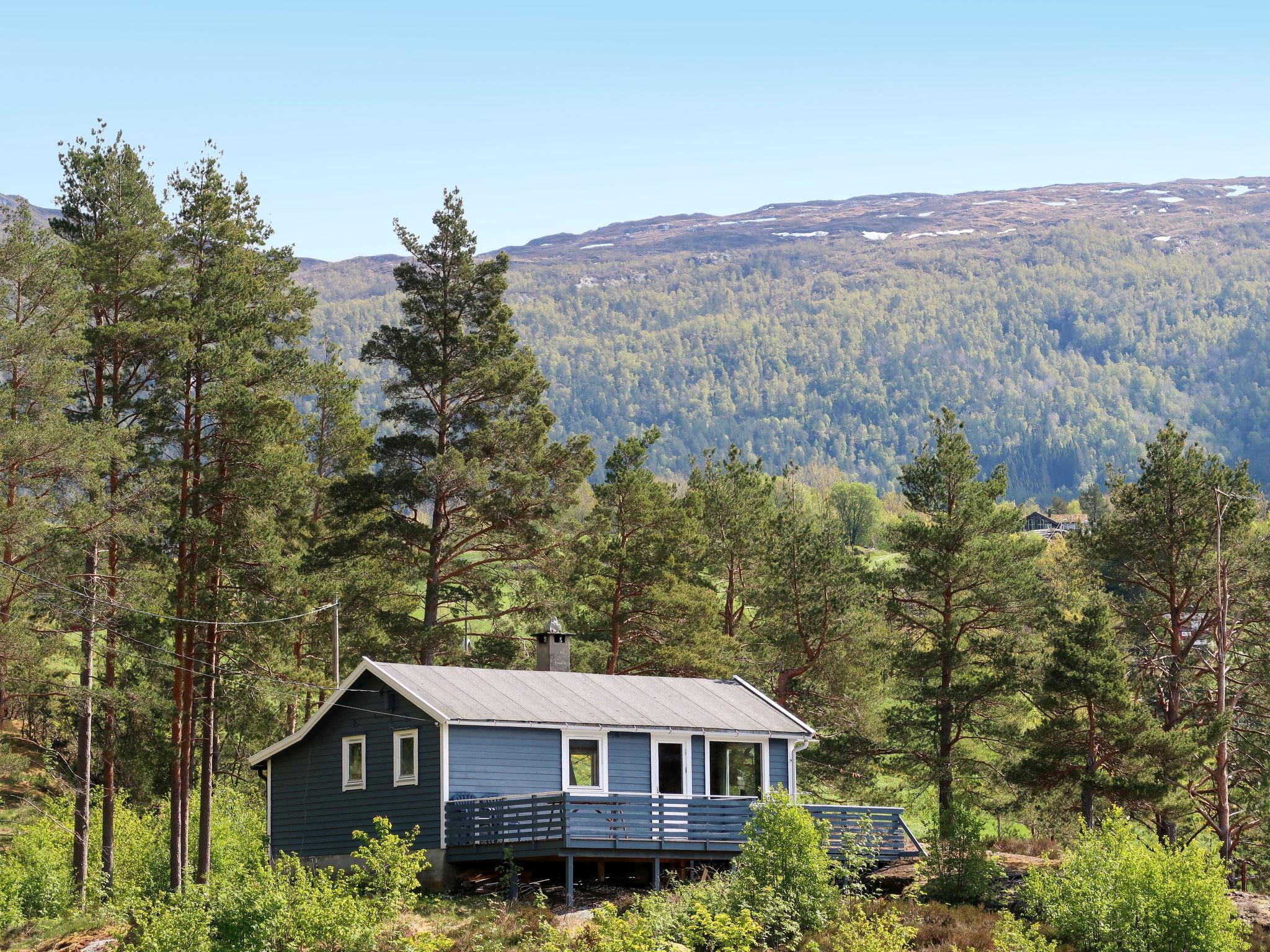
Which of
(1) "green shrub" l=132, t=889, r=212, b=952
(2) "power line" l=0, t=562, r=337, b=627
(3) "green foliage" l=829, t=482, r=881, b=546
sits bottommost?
(3) "green foliage" l=829, t=482, r=881, b=546

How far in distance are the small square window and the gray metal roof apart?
2.08 meters

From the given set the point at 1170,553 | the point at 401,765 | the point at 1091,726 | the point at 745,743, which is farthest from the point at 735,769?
the point at 1170,553

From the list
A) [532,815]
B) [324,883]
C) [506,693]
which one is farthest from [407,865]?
[506,693]

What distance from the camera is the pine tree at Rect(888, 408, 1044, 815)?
45844 millimetres

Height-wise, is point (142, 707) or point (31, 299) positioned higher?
point (31, 299)

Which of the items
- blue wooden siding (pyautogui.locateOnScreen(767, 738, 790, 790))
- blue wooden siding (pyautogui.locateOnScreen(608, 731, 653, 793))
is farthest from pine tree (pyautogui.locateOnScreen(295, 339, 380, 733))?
blue wooden siding (pyautogui.locateOnScreen(767, 738, 790, 790))

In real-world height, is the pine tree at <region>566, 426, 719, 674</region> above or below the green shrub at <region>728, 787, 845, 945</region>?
above

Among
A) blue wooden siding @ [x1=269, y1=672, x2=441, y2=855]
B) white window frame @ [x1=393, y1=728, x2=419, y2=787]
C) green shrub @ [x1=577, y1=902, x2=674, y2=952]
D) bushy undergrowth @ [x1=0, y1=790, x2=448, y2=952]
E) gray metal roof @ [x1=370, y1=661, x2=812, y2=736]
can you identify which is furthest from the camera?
gray metal roof @ [x1=370, y1=661, x2=812, y2=736]

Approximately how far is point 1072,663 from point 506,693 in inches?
625

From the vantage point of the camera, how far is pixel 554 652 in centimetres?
4053

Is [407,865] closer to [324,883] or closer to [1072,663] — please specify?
[324,883]

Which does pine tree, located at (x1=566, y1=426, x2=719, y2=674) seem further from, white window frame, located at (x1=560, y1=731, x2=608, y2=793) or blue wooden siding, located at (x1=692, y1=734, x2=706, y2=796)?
white window frame, located at (x1=560, y1=731, x2=608, y2=793)

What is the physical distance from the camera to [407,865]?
94.3 ft

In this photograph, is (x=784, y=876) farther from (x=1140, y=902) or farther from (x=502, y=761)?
(x=502, y=761)
